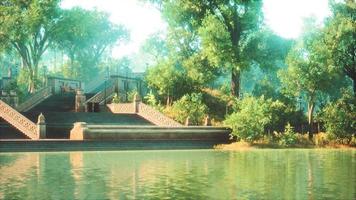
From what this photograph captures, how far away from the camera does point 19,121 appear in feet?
122

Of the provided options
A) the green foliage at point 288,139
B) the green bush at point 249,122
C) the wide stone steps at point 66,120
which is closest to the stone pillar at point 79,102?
the wide stone steps at point 66,120

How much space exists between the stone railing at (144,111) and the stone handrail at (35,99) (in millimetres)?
7703

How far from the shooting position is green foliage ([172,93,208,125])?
43.9 m

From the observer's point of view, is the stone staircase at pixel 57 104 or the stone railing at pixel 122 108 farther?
the stone staircase at pixel 57 104

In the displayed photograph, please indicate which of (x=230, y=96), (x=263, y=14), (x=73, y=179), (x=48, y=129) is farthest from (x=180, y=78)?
(x=73, y=179)

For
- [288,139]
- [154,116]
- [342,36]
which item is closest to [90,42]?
[154,116]

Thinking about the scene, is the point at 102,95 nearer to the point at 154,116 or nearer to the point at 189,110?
the point at 154,116

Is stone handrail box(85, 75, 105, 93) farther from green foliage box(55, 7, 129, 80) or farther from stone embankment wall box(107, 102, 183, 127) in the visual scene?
stone embankment wall box(107, 102, 183, 127)

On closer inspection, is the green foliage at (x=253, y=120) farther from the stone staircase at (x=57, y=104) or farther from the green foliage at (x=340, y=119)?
the stone staircase at (x=57, y=104)

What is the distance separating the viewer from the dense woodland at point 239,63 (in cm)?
4169

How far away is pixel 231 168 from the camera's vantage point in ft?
68.0

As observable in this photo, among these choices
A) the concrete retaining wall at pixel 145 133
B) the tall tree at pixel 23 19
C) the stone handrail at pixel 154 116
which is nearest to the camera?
the concrete retaining wall at pixel 145 133

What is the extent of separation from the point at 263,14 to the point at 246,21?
2.66m

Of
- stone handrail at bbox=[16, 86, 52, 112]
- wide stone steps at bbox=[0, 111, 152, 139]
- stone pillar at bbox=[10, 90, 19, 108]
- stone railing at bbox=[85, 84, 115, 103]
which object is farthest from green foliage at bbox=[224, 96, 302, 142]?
stone pillar at bbox=[10, 90, 19, 108]
